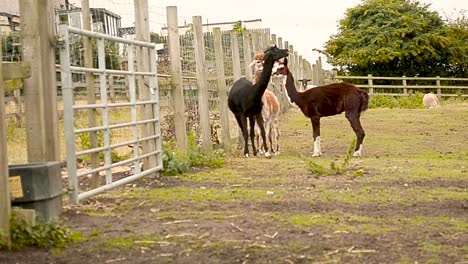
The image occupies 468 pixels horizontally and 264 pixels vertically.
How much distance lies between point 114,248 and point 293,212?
6.44ft

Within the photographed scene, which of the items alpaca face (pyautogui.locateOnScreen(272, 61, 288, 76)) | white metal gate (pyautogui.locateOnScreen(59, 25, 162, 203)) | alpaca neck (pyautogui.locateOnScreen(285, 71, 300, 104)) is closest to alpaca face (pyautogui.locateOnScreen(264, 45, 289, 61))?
alpaca face (pyautogui.locateOnScreen(272, 61, 288, 76))

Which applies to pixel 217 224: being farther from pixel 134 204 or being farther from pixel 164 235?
pixel 134 204

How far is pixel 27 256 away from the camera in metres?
5.20

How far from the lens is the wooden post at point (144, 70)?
9.83 metres

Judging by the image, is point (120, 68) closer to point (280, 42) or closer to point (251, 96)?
point (251, 96)

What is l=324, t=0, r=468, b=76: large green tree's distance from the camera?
156ft

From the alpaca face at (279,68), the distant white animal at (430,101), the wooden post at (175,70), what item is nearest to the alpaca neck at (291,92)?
the alpaca face at (279,68)

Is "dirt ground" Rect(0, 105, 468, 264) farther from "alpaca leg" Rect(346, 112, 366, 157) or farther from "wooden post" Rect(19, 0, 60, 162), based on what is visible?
"alpaca leg" Rect(346, 112, 366, 157)

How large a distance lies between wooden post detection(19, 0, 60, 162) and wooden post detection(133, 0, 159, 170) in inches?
122

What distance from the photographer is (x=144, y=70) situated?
391 inches

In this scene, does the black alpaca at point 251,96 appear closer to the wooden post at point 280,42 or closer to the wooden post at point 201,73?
the wooden post at point 201,73

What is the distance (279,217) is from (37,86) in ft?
6.96

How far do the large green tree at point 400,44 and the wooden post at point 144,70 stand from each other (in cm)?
3822

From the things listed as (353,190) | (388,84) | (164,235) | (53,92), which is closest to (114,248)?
(164,235)
